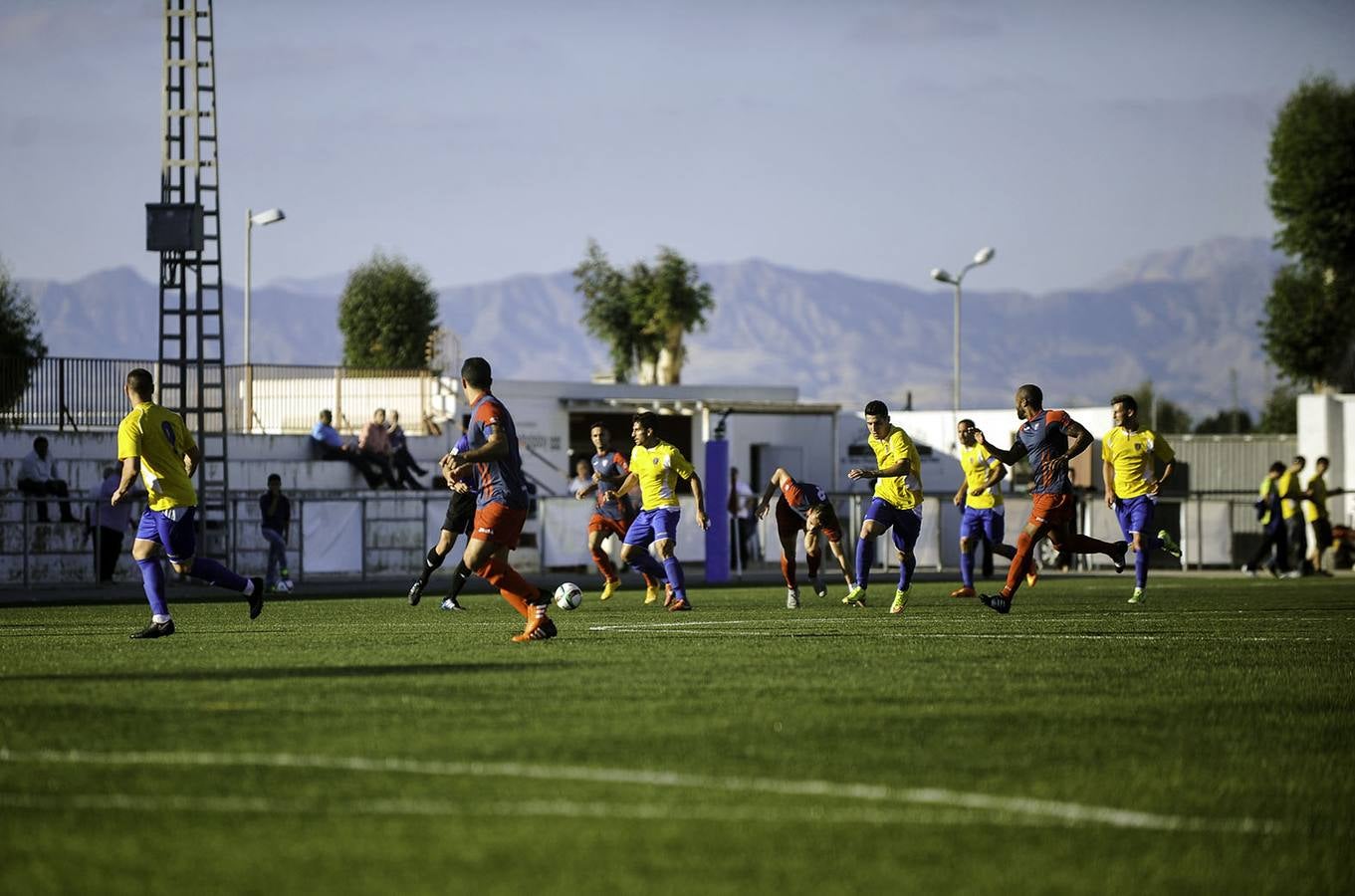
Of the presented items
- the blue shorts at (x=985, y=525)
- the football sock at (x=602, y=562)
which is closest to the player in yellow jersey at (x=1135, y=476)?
the blue shorts at (x=985, y=525)

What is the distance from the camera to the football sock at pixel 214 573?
1522cm

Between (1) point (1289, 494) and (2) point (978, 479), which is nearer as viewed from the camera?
(2) point (978, 479)

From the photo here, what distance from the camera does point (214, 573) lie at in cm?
1554

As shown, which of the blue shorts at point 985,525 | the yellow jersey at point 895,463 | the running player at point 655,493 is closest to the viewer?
the yellow jersey at point 895,463

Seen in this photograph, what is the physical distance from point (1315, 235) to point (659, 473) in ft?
180

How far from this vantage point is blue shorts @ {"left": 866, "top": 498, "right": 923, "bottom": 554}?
750 inches

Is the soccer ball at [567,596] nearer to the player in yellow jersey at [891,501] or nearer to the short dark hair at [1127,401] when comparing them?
the player in yellow jersey at [891,501]

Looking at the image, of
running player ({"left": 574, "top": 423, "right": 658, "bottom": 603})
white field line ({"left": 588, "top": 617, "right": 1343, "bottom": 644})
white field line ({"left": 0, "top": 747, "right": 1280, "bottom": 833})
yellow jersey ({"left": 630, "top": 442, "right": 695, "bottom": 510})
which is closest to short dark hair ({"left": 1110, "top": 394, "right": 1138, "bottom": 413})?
yellow jersey ({"left": 630, "top": 442, "right": 695, "bottom": 510})

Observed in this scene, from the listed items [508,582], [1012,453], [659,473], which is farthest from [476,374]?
[659,473]

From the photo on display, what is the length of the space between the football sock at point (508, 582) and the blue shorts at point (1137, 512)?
8618 mm

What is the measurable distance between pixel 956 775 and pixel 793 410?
130ft

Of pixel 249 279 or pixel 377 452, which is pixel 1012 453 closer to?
pixel 377 452

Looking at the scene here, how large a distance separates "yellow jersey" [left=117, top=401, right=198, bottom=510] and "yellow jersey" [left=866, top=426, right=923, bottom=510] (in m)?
6.79

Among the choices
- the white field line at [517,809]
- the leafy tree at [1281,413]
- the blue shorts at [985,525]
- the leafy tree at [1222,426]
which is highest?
the leafy tree at [1222,426]
